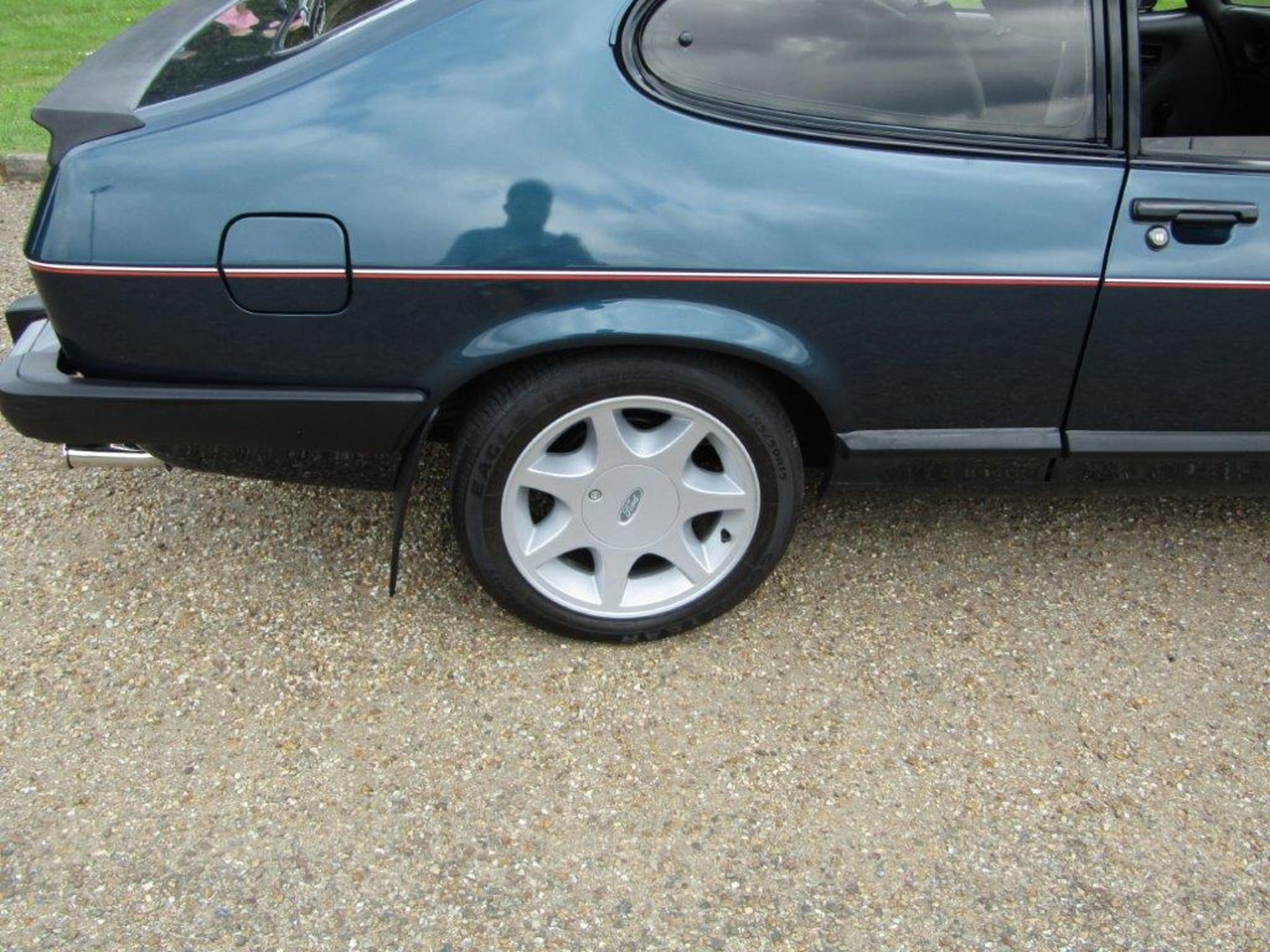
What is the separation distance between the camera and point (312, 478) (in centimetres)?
258

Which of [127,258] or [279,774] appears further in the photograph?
[279,774]

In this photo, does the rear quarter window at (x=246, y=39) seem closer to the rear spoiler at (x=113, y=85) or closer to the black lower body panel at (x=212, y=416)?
the rear spoiler at (x=113, y=85)

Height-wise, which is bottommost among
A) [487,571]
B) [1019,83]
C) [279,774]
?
[279,774]

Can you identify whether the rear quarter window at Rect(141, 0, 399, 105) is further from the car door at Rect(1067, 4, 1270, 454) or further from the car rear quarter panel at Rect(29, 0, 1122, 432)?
the car door at Rect(1067, 4, 1270, 454)

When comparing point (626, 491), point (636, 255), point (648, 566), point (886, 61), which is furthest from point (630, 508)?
point (886, 61)

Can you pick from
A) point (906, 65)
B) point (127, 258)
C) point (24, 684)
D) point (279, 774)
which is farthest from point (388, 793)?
point (906, 65)

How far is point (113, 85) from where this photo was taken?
2.41m

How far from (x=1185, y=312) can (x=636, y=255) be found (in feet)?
3.80

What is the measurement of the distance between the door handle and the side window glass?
18 cm

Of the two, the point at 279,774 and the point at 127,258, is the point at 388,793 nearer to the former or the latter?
the point at 279,774

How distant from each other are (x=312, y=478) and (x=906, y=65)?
5.04 ft

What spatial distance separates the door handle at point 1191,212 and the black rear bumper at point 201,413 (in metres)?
1.51

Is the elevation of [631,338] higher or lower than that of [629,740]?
higher

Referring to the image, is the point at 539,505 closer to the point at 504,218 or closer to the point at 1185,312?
the point at 504,218
